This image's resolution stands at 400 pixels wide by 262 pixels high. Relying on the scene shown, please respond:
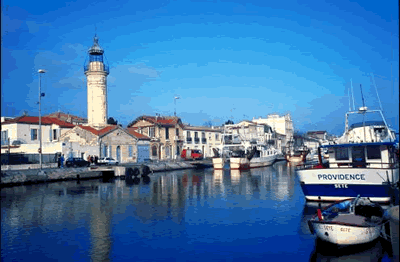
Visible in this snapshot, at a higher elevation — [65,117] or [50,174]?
[65,117]

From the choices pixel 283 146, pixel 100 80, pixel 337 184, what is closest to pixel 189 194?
pixel 337 184

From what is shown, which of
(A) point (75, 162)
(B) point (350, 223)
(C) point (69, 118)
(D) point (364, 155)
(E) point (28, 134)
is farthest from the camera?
(C) point (69, 118)

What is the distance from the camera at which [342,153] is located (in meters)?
21.5

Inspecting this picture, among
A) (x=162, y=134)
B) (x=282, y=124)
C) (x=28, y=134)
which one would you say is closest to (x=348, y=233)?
(x=28, y=134)

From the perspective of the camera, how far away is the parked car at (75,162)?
46.9 m

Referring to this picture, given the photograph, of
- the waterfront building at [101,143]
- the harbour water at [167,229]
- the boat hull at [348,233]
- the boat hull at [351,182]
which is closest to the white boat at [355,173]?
the boat hull at [351,182]

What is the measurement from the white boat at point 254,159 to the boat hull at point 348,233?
45.0 meters

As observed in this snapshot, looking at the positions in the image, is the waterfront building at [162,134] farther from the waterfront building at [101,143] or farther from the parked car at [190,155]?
the waterfront building at [101,143]

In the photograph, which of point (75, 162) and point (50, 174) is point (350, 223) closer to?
point (50, 174)

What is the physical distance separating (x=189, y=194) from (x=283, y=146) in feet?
274

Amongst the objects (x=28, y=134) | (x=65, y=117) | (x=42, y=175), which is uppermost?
(x=65, y=117)

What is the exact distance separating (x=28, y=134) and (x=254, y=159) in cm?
3482

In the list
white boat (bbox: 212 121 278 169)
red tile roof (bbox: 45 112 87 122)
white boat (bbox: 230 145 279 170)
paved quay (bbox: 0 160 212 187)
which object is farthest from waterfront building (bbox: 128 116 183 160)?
paved quay (bbox: 0 160 212 187)

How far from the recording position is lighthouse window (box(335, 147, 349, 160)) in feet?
70.1
